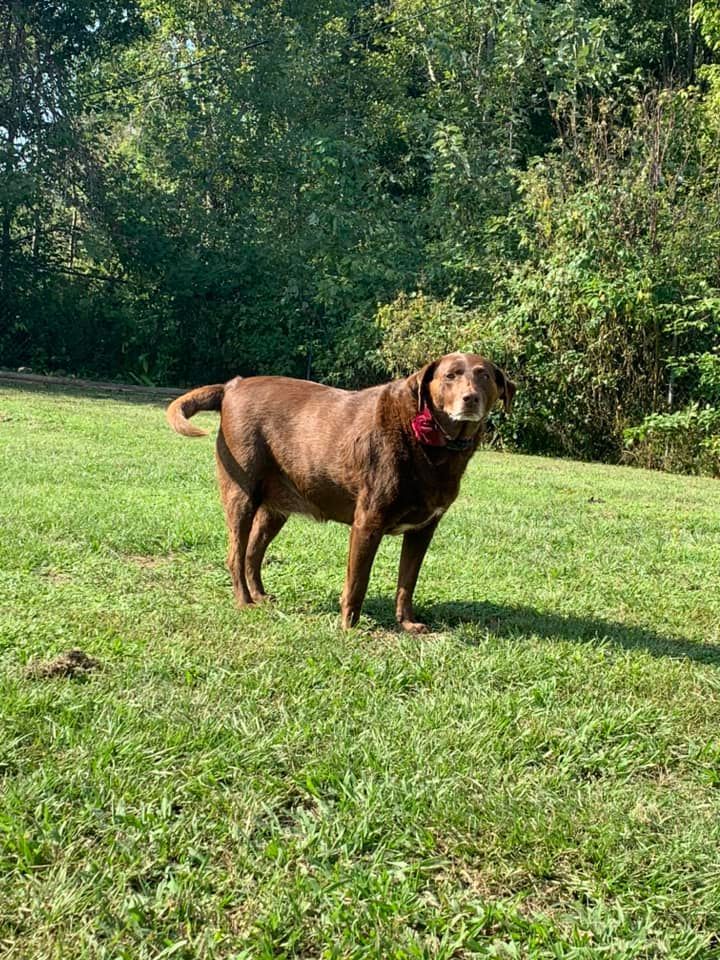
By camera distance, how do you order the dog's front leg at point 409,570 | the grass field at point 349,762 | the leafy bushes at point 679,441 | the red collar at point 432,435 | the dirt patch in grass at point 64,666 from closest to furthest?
1. the grass field at point 349,762
2. the dirt patch in grass at point 64,666
3. the red collar at point 432,435
4. the dog's front leg at point 409,570
5. the leafy bushes at point 679,441

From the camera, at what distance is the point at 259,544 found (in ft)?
15.0

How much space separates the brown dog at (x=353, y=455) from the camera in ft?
13.0

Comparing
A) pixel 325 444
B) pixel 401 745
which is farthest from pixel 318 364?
pixel 401 745

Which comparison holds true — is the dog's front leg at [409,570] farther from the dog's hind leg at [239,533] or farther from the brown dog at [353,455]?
the dog's hind leg at [239,533]

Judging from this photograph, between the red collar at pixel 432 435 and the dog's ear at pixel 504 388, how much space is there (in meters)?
0.36

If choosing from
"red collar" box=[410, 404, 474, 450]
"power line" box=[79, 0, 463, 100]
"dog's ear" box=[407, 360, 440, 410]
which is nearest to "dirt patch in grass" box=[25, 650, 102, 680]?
"red collar" box=[410, 404, 474, 450]

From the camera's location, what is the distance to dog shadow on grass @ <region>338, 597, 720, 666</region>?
4.02 meters

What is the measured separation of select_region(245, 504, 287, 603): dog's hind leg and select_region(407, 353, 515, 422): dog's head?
3.67 feet

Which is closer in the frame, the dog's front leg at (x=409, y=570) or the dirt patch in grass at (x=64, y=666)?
the dirt patch in grass at (x=64, y=666)

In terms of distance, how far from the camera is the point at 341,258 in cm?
1894

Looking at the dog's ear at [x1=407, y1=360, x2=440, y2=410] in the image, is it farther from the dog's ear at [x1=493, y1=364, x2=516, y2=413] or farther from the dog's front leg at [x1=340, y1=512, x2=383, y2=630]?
the dog's front leg at [x1=340, y1=512, x2=383, y2=630]

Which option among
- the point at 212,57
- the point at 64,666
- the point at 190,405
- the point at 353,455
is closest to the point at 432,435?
the point at 353,455

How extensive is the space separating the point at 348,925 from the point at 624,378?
11.6 metres

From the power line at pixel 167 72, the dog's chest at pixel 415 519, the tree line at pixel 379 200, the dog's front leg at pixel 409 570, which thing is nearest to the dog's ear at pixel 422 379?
the dog's chest at pixel 415 519
